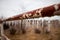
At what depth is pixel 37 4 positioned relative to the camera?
5.76 feet

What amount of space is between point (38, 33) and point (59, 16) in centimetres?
32

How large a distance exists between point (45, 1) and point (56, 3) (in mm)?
141

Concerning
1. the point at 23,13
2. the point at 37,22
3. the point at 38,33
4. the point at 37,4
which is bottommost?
the point at 38,33

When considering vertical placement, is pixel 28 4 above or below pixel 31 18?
above

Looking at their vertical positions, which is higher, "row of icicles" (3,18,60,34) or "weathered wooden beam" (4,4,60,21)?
"weathered wooden beam" (4,4,60,21)

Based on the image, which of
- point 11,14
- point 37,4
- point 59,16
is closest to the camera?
point 59,16

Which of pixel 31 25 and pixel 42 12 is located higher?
pixel 42 12

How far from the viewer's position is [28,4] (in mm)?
1795

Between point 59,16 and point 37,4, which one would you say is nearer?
point 59,16

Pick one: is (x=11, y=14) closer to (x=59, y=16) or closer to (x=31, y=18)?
(x=31, y=18)

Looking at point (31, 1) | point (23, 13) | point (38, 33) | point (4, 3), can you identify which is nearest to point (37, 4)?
point (31, 1)

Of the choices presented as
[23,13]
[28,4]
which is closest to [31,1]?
[28,4]

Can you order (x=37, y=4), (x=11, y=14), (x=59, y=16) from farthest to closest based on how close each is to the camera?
1. (x=11, y=14)
2. (x=37, y=4)
3. (x=59, y=16)

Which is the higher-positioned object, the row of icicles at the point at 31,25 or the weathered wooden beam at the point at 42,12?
the weathered wooden beam at the point at 42,12
